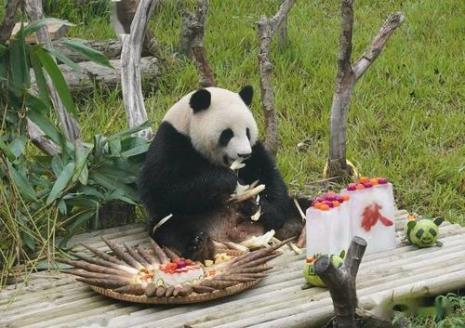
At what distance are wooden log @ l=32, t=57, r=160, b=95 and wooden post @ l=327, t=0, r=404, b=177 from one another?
1.84 metres

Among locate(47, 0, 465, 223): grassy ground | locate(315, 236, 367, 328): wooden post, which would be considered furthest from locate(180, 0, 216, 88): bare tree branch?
locate(315, 236, 367, 328): wooden post

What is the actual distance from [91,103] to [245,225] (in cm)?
242

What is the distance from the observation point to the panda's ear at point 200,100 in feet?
14.8

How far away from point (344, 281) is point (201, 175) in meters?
1.29

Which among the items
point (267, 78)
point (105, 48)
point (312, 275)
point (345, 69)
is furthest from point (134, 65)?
point (312, 275)

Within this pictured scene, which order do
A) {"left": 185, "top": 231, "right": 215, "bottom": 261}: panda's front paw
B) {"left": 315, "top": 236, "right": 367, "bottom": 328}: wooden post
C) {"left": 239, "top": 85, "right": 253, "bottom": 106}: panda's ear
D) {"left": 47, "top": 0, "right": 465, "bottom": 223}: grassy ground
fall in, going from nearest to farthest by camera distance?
1. {"left": 315, "top": 236, "right": 367, "bottom": 328}: wooden post
2. {"left": 185, "top": 231, "right": 215, "bottom": 261}: panda's front paw
3. {"left": 239, "top": 85, "right": 253, "bottom": 106}: panda's ear
4. {"left": 47, "top": 0, "right": 465, "bottom": 223}: grassy ground

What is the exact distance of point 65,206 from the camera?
474 cm

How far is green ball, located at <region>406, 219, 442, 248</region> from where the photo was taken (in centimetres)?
439

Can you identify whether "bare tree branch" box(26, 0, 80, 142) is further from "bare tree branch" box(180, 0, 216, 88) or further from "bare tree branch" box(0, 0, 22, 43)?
"bare tree branch" box(180, 0, 216, 88)

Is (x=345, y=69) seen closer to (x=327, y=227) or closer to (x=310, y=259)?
(x=327, y=227)

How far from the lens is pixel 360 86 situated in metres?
6.91

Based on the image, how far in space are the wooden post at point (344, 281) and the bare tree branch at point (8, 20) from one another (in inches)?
76.5

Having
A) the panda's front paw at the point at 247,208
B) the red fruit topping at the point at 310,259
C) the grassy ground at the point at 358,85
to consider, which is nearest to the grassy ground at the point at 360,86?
the grassy ground at the point at 358,85

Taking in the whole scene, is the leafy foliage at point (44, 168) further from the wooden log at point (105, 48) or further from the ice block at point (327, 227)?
the wooden log at point (105, 48)
